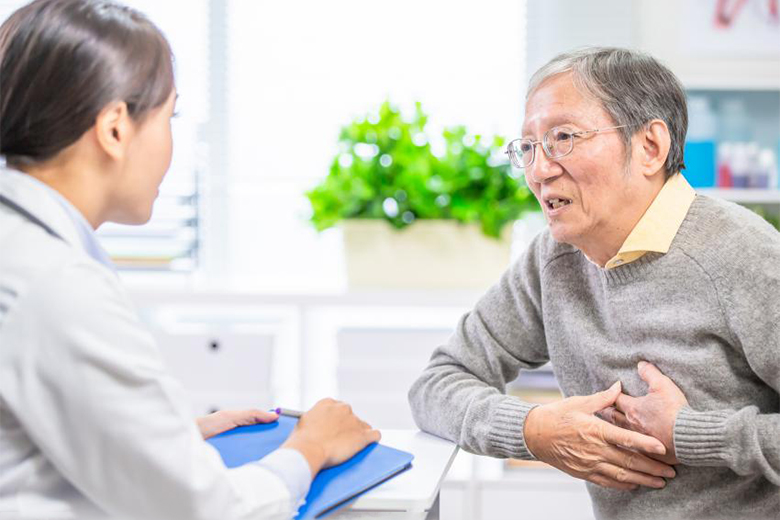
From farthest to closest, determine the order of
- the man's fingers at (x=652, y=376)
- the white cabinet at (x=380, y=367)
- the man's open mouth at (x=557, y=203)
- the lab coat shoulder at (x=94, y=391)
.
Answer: the white cabinet at (x=380, y=367) < the man's open mouth at (x=557, y=203) < the man's fingers at (x=652, y=376) < the lab coat shoulder at (x=94, y=391)

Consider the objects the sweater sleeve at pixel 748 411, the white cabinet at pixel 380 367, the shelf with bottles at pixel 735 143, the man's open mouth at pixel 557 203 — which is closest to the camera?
the sweater sleeve at pixel 748 411

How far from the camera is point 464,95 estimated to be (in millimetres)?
3244

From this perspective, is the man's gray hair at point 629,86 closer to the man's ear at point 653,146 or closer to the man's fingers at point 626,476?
the man's ear at point 653,146

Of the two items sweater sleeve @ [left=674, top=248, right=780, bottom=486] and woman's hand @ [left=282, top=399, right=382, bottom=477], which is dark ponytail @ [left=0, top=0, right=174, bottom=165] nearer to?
woman's hand @ [left=282, top=399, right=382, bottom=477]

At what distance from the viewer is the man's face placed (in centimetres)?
134

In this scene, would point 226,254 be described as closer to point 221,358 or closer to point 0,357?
point 221,358

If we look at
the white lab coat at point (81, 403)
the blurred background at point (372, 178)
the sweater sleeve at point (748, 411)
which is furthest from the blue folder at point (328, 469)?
the blurred background at point (372, 178)

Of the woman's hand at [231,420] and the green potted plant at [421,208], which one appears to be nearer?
the woman's hand at [231,420]

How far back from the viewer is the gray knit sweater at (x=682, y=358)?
1.21m

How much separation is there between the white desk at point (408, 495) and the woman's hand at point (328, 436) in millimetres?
64

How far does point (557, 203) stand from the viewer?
1.40 metres

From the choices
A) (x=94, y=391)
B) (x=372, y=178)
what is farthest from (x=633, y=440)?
(x=372, y=178)

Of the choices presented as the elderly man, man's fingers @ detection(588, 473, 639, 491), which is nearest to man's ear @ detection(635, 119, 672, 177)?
the elderly man

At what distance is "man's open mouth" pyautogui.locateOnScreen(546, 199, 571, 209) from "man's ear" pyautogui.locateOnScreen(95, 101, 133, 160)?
0.71m
